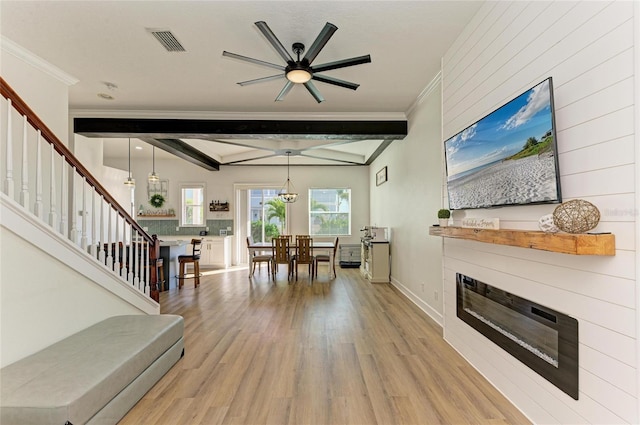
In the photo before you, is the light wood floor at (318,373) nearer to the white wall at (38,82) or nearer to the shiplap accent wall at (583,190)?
the shiplap accent wall at (583,190)

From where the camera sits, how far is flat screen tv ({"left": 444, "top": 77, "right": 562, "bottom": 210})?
5.06ft

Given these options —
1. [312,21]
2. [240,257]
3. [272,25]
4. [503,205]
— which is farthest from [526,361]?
[240,257]

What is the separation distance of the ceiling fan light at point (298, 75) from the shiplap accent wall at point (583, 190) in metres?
1.50

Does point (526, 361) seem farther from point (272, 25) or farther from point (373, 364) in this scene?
point (272, 25)

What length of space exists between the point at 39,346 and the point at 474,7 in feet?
13.8

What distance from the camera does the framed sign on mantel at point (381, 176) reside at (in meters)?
6.11

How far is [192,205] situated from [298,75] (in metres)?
6.56

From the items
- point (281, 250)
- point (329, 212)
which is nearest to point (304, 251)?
point (281, 250)

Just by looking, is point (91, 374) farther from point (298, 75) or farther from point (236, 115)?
point (236, 115)

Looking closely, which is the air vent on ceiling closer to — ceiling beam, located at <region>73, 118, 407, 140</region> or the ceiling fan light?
the ceiling fan light

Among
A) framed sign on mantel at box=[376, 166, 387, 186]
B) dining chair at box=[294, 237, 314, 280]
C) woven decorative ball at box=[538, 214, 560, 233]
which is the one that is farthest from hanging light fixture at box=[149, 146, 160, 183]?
woven decorative ball at box=[538, 214, 560, 233]

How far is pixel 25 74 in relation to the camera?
10.1ft

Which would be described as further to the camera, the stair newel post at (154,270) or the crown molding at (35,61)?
the stair newel post at (154,270)

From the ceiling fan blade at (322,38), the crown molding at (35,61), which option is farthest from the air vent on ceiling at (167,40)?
the crown molding at (35,61)
